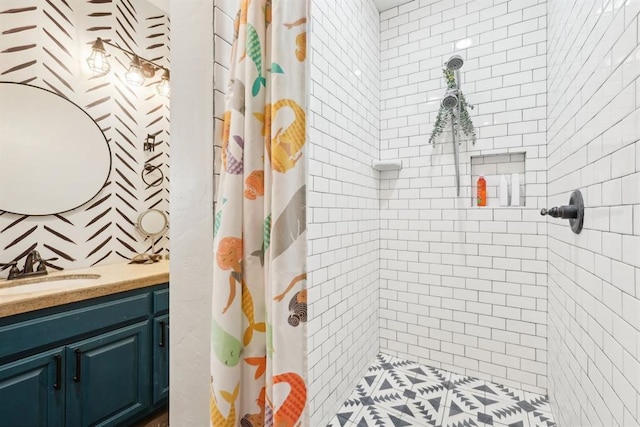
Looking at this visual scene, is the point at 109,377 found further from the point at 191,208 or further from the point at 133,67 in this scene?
the point at 133,67

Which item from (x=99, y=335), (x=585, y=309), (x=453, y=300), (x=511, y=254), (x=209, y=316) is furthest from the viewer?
(x=453, y=300)

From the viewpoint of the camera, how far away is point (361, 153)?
79.0 inches

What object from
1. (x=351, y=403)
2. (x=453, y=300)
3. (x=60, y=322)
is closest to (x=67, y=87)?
(x=60, y=322)

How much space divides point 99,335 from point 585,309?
7.07 feet

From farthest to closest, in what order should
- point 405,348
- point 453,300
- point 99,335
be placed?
1. point 405,348
2. point 453,300
3. point 99,335

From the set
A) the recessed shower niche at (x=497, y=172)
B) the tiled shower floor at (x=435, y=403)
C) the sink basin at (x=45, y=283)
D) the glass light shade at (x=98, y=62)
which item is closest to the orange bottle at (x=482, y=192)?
the recessed shower niche at (x=497, y=172)

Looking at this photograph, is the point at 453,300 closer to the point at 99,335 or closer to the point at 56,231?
the point at 99,335

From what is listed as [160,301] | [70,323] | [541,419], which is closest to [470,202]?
[541,419]

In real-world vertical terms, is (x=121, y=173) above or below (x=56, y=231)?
above

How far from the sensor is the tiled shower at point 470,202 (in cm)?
98

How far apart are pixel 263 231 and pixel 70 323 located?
1231mm

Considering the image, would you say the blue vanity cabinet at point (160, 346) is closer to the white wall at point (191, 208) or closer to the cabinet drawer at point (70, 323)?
the cabinet drawer at point (70, 323)

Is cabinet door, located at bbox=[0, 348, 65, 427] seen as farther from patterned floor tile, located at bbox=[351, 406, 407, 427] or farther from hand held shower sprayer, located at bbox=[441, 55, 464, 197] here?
hand held shower sprayer, located at bbox=[441, 55, 464, 197]

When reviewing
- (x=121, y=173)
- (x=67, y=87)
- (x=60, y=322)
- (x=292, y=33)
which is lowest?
(x=60, y=322)
